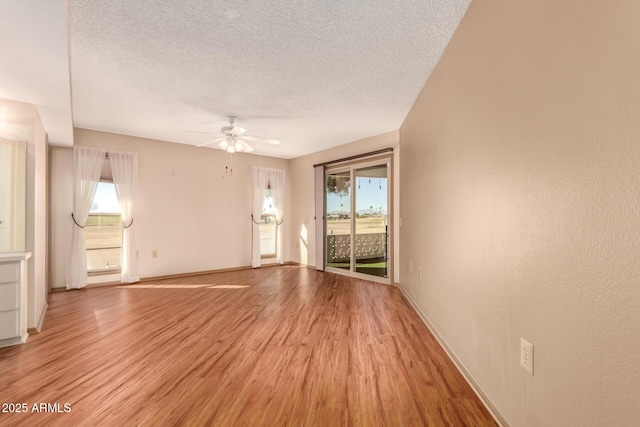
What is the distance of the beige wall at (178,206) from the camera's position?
14.5 ft

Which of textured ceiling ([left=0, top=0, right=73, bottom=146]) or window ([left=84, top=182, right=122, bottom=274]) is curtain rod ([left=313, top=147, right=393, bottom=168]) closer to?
window ([left=84, top=182, right=122, bottom=274])

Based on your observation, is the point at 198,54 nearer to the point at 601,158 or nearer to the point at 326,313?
the point at 601,158

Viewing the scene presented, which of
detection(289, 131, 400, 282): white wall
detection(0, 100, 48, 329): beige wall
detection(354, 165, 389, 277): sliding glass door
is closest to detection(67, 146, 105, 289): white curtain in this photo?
detection(0, 100, 48, 329): beige wall

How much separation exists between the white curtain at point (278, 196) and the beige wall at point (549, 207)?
15.8 ft

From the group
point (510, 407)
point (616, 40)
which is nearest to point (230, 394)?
point (510, 407)

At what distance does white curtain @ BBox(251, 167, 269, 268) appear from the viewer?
6.22 metres

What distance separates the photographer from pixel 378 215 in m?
5.11

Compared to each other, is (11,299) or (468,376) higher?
(11,299)

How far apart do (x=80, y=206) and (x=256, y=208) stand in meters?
3.00

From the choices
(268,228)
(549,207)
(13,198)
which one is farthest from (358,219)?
(13,198)

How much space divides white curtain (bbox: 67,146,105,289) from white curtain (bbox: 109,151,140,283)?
0.31 meters

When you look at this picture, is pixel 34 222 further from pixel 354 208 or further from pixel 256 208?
pixel 354 208

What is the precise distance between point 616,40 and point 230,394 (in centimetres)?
252

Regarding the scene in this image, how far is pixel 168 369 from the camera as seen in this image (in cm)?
216
